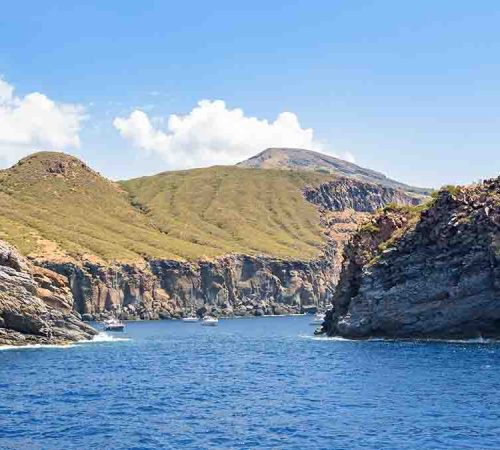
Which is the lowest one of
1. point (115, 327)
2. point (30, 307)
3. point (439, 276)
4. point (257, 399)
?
point (115, 327)

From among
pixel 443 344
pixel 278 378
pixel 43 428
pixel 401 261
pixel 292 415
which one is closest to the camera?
pixel 43 428

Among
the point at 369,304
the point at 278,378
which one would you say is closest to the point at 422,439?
the point at 278,378

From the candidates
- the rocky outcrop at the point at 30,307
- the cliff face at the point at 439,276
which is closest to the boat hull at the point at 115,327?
the rocky outcrop at the point at 30,307

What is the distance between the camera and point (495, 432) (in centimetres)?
4688

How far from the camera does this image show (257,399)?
62000mm

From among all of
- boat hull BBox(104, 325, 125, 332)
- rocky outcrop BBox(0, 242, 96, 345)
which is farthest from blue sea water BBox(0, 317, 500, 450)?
boat hull BBox(104, 325, 125, 332)

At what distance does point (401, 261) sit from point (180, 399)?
63.2 m

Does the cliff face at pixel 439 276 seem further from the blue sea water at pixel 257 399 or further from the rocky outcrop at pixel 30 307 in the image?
the rocky outcrop at pixel 30 307

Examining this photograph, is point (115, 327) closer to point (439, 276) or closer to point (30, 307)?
point (30, 307)

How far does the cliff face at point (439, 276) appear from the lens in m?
106

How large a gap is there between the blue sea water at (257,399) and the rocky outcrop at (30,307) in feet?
18.0

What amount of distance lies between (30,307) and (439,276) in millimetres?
64561

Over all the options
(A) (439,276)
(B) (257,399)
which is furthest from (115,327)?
(B) (257,399)

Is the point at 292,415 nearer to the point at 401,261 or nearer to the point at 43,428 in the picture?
the point at 43,428
